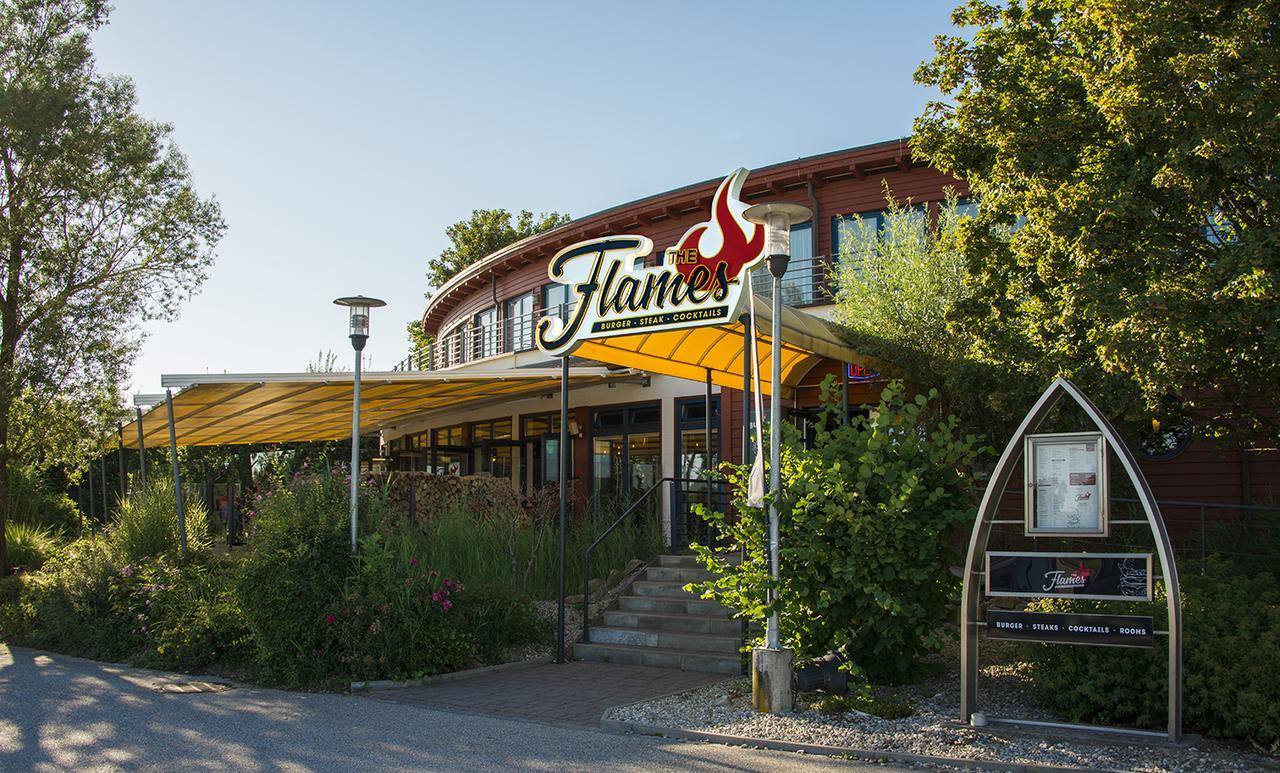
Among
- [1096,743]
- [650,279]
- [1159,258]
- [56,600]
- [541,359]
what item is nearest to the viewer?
[1096,743]

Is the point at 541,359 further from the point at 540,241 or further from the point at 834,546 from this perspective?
the point at 834,546

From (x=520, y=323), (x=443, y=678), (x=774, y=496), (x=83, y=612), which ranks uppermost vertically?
(x=520, y=323)

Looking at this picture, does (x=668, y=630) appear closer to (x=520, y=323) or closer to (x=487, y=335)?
(x=520, y=323)

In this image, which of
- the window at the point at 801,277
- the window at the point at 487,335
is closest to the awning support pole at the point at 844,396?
the window at the point at 801,277

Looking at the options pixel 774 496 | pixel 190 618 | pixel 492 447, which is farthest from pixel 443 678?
pixel 492 447

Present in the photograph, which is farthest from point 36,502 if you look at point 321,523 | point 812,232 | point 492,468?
point 812,232

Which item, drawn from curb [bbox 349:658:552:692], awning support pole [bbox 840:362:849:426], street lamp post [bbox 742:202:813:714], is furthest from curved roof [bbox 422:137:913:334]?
curb [bbox 349:658:552:692]

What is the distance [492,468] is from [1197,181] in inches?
677

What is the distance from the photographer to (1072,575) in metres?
6.73

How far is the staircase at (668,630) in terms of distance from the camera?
985cm

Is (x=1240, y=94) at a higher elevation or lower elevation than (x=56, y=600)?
higher

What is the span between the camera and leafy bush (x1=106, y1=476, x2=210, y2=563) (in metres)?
13.6

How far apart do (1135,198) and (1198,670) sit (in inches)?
145

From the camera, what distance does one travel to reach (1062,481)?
22.3 feet
